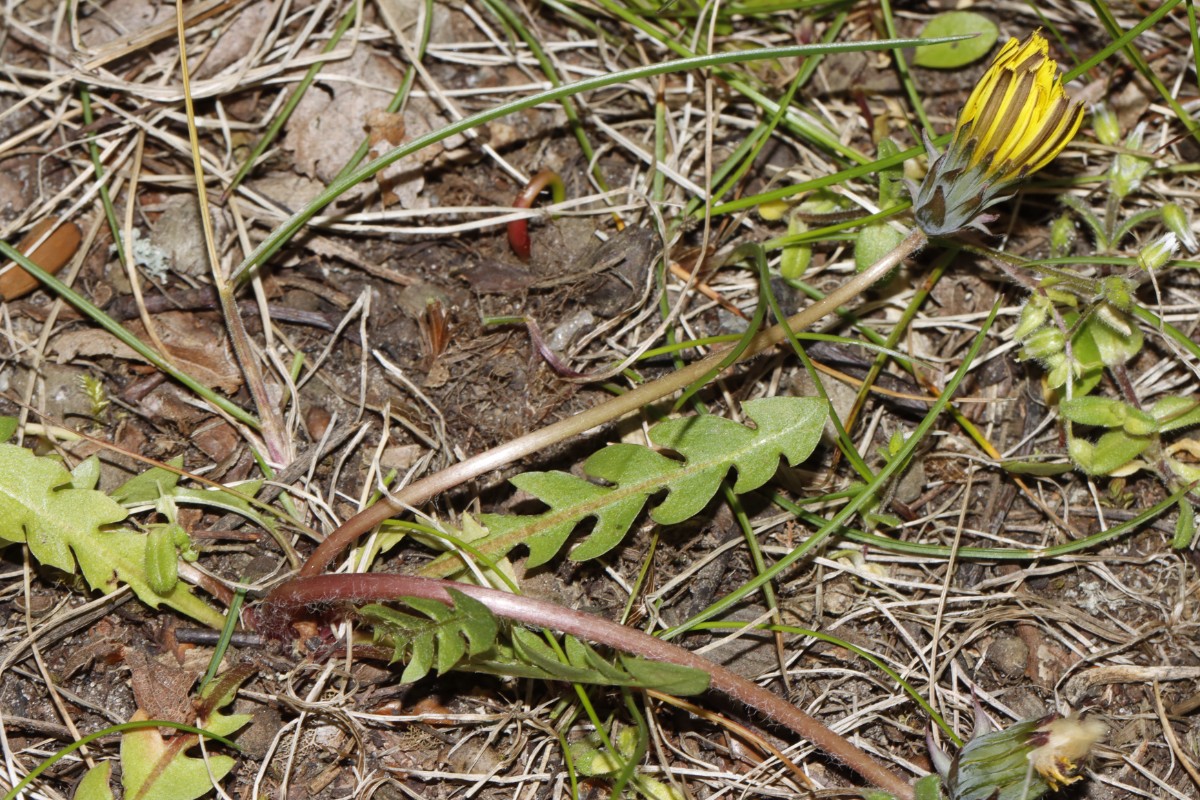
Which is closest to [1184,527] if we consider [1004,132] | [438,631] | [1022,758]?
[1022,758]

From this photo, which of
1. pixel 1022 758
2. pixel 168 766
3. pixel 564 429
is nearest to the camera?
pixel 1022 758

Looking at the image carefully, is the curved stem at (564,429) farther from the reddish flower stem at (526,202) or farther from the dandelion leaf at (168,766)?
the reddish flower stem at (526,202)

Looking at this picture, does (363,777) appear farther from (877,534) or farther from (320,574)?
(877,534)

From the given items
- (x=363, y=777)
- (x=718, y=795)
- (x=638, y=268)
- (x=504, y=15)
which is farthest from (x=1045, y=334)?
(x=363, y=777)

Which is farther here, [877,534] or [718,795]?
[877,534]

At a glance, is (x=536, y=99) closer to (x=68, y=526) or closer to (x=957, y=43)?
(x=957, y=43)

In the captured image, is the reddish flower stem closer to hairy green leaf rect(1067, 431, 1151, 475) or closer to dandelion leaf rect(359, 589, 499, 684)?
dandelion leaf rect(359, 589, 499, 684)

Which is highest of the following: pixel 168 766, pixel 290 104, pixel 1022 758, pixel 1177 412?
pixel 290 104

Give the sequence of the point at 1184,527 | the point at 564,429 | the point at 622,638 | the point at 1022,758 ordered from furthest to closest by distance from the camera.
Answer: the point at 1184,527 → the point at 564,429 → the point at 622,638 → the point at 1022,758
